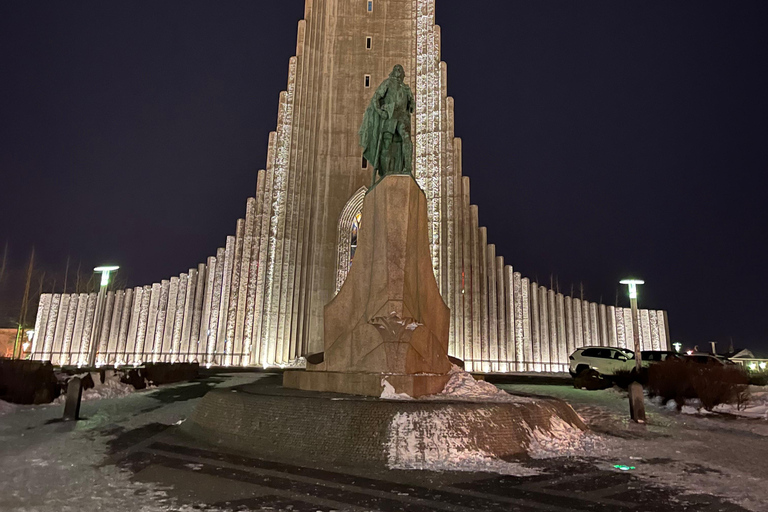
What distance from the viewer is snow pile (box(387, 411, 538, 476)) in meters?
5.77

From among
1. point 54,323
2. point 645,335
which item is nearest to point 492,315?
point 645,335

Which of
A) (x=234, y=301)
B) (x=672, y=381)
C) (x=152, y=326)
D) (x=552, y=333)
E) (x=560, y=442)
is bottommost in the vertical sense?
(x=560, y=442)

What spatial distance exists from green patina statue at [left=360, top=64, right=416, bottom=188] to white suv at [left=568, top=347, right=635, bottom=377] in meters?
11.4

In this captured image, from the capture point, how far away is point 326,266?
2697 centimetres

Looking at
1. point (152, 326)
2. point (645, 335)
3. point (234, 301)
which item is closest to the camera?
point (234, 301)

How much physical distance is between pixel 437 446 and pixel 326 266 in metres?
21.4

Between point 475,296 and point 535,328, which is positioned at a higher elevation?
point 475,296

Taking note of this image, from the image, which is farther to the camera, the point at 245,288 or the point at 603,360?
the point at 245,288

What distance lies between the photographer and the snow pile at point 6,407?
10040 millimetres

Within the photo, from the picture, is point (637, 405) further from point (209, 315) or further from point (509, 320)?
point (209, 315)

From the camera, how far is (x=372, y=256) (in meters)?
8.98

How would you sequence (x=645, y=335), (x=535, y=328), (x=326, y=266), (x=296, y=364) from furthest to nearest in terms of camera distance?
(x=645, y=335), (x=326, y=266), (x=535, y=328), (x=296, y=364)

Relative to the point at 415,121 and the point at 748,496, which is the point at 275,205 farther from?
the point at 748,496

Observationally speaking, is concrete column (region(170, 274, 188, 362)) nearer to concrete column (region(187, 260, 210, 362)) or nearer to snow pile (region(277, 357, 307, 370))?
concrete column (region(187, 260, 210, 362))
